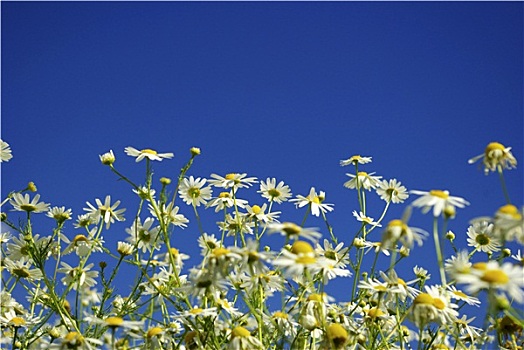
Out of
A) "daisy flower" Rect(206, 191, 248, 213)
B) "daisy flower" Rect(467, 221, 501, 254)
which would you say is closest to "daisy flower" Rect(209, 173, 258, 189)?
"daisy flower" Rect(206, 191, 248, 213)

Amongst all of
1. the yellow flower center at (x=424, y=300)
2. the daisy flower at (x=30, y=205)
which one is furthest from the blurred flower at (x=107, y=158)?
the yellow flower center at (x=424, y=300)

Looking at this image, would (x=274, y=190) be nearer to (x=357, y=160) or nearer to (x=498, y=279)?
(x=357, y=160)

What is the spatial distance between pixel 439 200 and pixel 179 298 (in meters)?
1.05

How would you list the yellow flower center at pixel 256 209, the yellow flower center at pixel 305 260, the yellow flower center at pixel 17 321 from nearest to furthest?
the yellow flower center at pixel 305 260 < the yellow flower center at pixel 17 321 < the yellow flower center at pixel 256 209

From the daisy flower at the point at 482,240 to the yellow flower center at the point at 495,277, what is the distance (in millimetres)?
1531

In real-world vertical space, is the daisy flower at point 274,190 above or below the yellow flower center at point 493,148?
above

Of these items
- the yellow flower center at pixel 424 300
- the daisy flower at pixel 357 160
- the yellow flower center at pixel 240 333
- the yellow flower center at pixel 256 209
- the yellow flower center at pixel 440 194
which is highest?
the daisy flower at pixel 357 160

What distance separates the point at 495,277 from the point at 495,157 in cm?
68

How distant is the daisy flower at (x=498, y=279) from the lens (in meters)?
1.51

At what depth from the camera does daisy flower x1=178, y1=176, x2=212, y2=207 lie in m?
2.98

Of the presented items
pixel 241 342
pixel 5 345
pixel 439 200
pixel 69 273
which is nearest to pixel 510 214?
pixel 439 200

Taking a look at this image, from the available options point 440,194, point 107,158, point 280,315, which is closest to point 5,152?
point 107,158

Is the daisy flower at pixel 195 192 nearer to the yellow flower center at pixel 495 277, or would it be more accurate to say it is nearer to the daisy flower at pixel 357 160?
the daisy flower at pixel 357 160

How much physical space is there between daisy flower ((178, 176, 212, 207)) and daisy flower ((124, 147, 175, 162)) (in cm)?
25
